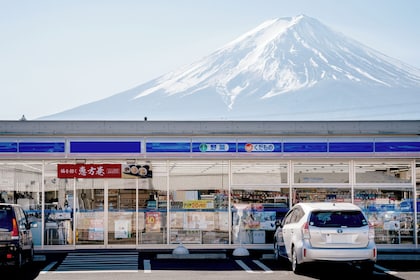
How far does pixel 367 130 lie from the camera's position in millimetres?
20984

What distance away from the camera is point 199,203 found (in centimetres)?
2153

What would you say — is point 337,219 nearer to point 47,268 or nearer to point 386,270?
point 386,270

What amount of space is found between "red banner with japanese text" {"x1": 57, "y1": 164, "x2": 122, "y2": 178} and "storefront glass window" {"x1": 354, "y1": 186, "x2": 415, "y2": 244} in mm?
6725

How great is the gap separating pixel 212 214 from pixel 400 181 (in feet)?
17.5

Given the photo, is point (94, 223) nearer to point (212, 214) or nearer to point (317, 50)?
point (212, 214)

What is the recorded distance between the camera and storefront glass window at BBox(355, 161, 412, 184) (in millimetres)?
21578

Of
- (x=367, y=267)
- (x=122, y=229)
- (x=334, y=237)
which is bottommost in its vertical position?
(x=367, y=267)

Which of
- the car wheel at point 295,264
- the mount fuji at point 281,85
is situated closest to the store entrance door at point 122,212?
the car wheel at point 295,264

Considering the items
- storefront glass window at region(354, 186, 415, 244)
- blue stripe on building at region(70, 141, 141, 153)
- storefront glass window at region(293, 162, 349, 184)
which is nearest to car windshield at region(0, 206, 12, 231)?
blue stripe on building at region(70, 141, 141, 153)

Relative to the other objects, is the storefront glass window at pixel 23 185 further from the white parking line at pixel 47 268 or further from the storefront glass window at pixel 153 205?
the white parking line at pixel 47 268

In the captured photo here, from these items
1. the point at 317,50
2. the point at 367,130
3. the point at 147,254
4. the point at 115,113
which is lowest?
the point at 147,254

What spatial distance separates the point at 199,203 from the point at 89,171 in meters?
3.15

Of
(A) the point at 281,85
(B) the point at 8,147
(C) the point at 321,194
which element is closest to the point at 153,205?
(B) the point at 8,147

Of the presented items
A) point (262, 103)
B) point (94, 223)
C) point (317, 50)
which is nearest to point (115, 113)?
point (262, 103)
